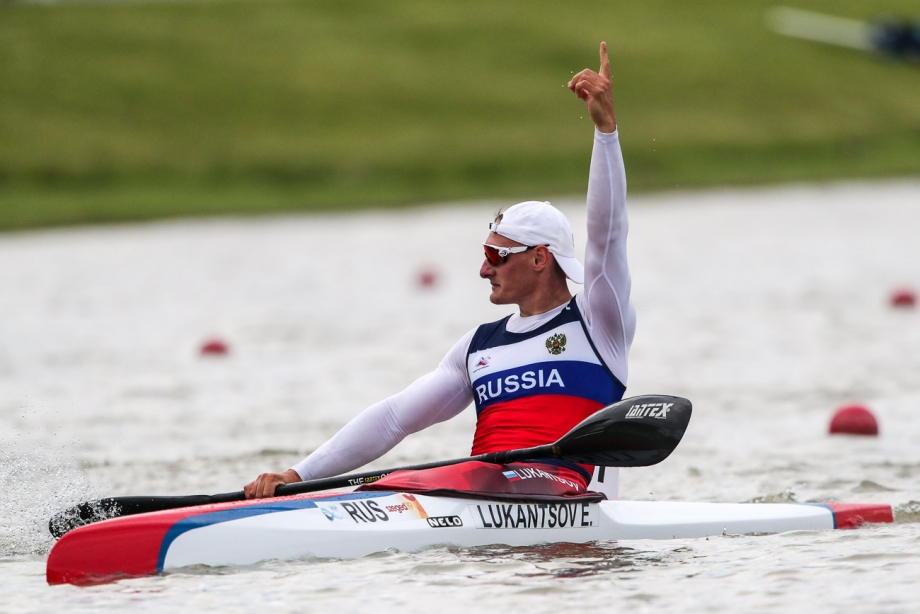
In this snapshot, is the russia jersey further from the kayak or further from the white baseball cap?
the kayak

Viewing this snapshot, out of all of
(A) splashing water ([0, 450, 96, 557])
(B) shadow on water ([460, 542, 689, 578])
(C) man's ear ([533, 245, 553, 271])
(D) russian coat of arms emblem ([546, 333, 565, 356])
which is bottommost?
(B) shadow on water ([460, 542, 689, 578])

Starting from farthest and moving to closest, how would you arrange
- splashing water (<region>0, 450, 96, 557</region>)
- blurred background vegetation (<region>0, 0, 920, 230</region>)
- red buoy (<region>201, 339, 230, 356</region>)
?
1. blurred background vegetation (<region>0, 0, 920, 230</region>)
2. red buoy (<region>201, 339, 230, 356</region>)
3. splashing water (<region>0, 450, 96, 557</region>)

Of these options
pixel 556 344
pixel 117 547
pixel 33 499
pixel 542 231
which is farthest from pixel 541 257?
pixel 33 499

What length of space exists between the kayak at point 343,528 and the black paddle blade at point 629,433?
31cm

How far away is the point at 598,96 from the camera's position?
6.36 meters

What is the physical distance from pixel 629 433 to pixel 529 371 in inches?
22.7

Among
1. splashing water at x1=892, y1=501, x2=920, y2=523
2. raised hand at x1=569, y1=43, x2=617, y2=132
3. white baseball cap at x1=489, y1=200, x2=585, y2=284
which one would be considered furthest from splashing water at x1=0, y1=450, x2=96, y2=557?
splashing water at x1=892, y1=501, x2=920, y2=523

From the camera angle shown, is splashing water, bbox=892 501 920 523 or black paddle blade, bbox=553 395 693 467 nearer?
black paddle blade, bbox=553 395 693 467

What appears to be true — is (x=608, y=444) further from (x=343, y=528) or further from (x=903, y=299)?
(x=903, y=299)

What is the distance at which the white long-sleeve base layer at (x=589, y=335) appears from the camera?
21.4 ft

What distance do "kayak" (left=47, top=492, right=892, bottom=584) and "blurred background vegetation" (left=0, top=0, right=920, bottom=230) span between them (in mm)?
23097

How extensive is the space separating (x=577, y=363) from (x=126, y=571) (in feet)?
7.09

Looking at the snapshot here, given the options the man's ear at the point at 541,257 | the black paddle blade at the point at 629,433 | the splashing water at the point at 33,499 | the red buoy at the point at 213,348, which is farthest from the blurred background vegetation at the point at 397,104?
the black paddle blade at the point at 629,433

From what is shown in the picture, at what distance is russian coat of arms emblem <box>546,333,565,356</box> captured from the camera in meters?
6.91
